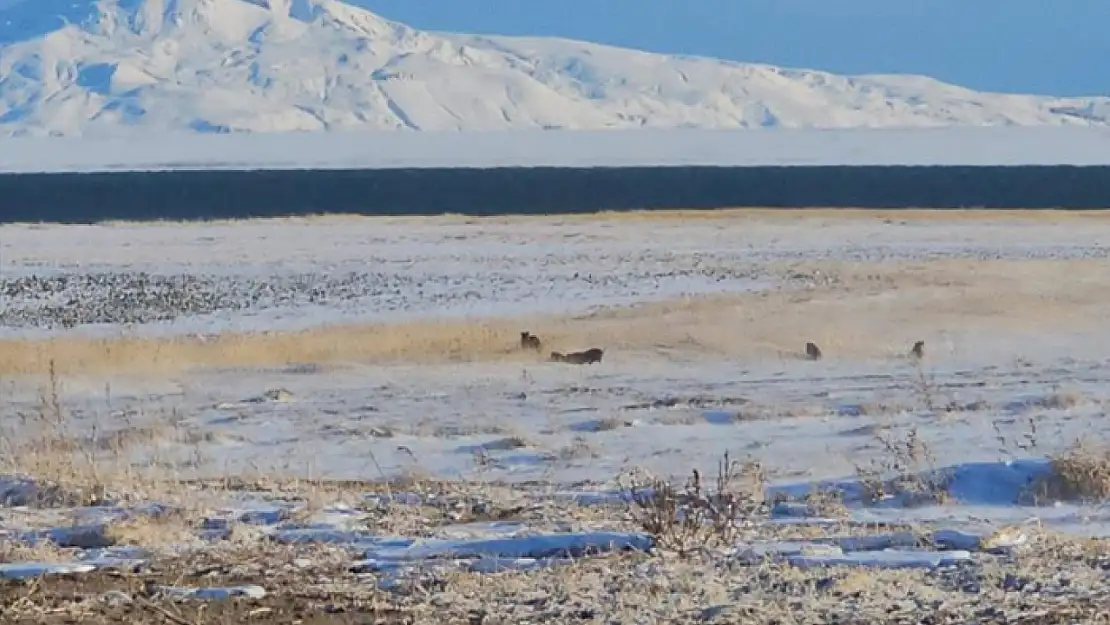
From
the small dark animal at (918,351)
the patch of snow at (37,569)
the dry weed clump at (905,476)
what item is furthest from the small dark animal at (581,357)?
the patch of snow at (37,569)

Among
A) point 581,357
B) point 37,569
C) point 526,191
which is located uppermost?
point 37,569

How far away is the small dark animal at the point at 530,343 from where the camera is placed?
18.2m

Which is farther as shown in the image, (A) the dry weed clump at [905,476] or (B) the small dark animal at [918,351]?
(B) the small dark animal at [918,351]

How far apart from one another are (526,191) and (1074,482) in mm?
69631

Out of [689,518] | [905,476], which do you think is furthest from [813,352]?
[689,518]

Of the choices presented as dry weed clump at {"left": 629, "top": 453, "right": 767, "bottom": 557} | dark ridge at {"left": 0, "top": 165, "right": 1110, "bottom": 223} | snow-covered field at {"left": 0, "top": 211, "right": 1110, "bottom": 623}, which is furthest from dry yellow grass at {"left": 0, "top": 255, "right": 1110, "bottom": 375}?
dark ridge at {"left": 0, "top": 165, "right": 1110, "bottom": 223}

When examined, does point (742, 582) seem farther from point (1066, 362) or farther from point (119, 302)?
point (119, 302)

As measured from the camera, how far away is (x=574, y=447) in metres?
10.6

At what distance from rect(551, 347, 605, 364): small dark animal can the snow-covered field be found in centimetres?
21

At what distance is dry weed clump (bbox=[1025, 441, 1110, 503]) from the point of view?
7.77 m

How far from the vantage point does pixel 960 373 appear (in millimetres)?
14852

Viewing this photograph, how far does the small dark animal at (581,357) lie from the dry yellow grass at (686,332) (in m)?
0.21

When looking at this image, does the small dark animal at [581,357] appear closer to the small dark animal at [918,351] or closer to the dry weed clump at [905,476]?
the small dark animal at [918,351]

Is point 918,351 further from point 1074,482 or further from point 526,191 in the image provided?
point 526,191
